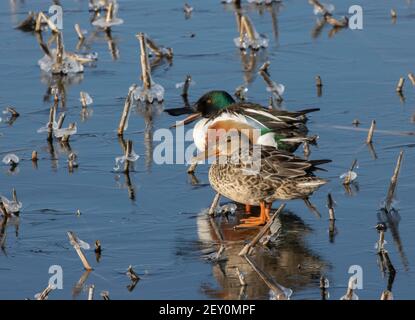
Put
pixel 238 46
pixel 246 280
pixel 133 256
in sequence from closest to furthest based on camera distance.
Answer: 1. pixel 246 280
2. pixel 133 256
3. pixel 238 46

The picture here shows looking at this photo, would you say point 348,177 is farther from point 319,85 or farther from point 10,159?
point 10,159

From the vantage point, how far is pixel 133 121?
33.3ft

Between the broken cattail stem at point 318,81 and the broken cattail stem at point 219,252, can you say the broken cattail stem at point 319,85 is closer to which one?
the broken cattail stem at point 318,81

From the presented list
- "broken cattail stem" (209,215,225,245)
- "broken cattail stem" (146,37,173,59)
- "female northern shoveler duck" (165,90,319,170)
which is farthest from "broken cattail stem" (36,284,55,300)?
"broken cattail stem" (146,37,173,59)

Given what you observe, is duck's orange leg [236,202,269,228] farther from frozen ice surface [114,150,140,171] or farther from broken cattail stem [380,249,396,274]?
frozen ice surface [114,150,140,171]

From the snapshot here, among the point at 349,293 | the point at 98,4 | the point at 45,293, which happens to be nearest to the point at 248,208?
the point at 349,293

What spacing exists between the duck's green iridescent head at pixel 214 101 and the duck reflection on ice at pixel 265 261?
164 cm

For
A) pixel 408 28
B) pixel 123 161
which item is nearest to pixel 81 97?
pixel 123 161

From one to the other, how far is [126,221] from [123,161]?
1.16 m

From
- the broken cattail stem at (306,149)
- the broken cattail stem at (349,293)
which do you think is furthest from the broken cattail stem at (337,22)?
the broken cattail stem at (349,293)

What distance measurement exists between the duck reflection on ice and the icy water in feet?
0.05

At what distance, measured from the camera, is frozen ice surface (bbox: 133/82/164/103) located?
1052 cm

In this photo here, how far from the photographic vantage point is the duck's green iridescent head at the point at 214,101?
9.48m

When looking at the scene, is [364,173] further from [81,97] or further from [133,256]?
[81,97]
